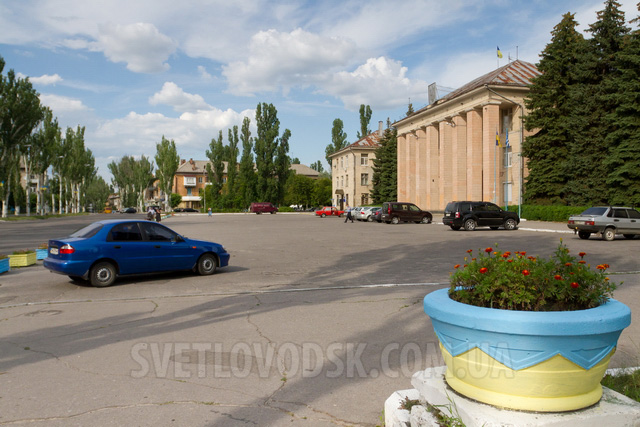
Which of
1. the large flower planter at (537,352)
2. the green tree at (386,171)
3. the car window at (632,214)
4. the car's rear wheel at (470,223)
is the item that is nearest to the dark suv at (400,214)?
the car's rear wheel at (470,223)

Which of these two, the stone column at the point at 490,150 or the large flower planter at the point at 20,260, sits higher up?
the stone column at the point at 490,150

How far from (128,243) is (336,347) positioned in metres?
6.89

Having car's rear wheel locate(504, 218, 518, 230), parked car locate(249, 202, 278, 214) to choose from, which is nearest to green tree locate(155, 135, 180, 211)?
parked car locate(249, 202, 278, 214)

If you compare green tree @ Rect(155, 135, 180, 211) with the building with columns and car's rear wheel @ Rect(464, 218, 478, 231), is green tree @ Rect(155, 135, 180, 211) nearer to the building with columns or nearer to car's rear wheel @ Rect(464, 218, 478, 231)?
the building with columns

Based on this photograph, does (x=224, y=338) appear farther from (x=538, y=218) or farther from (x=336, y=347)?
(x=538, y=218)

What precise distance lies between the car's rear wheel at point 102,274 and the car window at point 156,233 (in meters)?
1.12

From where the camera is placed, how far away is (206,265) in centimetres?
1238

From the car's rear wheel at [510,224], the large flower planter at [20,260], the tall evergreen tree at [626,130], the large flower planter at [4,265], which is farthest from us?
the tall evergreen tree at [626,130]

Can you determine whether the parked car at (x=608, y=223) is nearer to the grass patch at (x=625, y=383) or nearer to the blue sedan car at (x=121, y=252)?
the blue sedan car at (x=121, y=252)

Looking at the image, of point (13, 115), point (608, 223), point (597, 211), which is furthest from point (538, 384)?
point (13, 115)

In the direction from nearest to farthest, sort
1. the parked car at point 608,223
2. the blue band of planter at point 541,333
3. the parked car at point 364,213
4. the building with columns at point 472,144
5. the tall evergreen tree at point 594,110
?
1. the blue band of planter at point 541,333
2. the parked car at point 608,223
3. the tall evergreen tree at point 594,110
4. the building with columns at point 472,144
5. the parked car at point 364,213

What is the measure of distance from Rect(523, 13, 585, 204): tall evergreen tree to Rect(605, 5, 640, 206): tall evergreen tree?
17.4ft

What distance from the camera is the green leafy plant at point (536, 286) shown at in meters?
3.08

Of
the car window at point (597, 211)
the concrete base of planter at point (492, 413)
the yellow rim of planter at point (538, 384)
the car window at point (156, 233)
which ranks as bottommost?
the concrete base of planter at point (492, 413)
